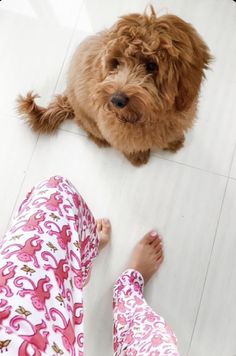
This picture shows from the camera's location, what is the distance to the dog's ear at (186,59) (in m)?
1.04

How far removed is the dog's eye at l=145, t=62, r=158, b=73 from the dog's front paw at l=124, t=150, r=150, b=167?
472 mm

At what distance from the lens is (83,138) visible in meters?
1.65

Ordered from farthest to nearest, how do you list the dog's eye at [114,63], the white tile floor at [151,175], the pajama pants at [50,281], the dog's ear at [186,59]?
1. the white tile floor at [151,175]
2. the dog's eye at [114,63]
3. the dog's ear at [186,59]
4. the pajama pants at [50,281]

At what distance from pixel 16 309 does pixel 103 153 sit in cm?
95

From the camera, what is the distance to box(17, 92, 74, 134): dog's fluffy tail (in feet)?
5.13

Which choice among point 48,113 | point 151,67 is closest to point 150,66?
point 151,67

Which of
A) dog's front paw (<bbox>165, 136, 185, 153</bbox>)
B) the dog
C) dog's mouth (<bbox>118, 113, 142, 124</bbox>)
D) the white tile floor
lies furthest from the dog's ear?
the white tile floor

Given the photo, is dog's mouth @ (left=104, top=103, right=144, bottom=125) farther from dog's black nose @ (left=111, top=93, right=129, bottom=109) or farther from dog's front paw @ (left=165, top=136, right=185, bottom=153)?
dog's front paw @ (left=165, top=136, right=185, bottom=153)

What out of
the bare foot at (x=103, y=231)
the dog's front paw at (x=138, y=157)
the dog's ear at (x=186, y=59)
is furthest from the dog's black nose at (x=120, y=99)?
the bare foot at (x=103, y=231)

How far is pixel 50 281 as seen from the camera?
0.85m

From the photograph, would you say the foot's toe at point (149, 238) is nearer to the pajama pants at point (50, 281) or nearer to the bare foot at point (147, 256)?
the bare foot at point (147, 256)

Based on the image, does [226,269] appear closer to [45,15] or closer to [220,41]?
[220,41]

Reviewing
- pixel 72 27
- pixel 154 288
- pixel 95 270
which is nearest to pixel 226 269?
pixel 154 288

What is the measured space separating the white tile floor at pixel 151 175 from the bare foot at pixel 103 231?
0.12ft
